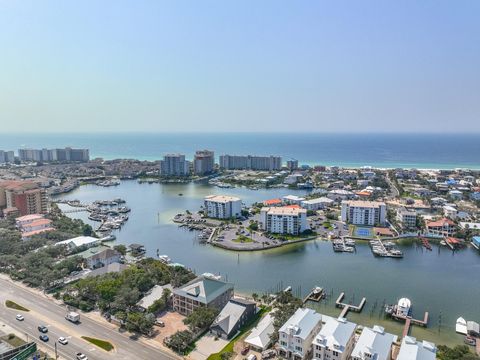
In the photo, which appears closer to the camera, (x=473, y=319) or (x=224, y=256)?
(x=473, y=319)

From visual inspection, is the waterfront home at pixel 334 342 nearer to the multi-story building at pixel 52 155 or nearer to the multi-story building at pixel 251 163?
the multi-story building at pixel 251 163

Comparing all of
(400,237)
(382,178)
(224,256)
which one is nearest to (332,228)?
(400,237)

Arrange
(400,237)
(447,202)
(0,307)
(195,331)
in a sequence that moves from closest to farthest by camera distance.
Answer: (195,331) < (0,307) < (400,237) < (447,202)

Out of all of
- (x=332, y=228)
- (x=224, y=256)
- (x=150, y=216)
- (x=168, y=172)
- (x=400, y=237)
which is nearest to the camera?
(x=224, y=256)

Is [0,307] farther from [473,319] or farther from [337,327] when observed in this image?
[473,319]

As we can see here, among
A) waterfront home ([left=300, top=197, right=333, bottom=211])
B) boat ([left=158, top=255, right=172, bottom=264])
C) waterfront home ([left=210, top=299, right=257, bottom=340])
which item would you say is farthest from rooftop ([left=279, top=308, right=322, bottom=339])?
waterfront home ([left=300, top=197, right=333, bottom=211])

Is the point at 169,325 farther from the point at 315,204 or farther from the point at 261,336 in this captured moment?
the point at 315,204

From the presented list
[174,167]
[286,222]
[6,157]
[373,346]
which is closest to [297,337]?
[373,346]
